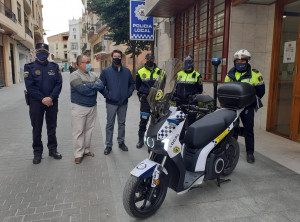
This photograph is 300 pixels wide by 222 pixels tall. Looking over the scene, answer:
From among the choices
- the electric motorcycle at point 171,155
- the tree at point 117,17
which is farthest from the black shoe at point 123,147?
the tree at point 117,17

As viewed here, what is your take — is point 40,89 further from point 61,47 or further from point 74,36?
point 61,47

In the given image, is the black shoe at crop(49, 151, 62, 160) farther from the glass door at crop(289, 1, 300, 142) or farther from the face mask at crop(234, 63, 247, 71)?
the glass door at crop(289, 1, 300, 142)

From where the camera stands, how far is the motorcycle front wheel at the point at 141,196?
105 inches

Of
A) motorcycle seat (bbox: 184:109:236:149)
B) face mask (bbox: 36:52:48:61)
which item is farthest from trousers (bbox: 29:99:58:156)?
motorcycle seat (bbox: 184:109:236:149)

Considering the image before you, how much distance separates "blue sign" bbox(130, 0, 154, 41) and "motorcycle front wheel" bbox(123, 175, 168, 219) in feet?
27.5

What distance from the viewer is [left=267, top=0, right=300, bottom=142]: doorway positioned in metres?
5.42

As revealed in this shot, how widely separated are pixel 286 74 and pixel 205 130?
3.76m

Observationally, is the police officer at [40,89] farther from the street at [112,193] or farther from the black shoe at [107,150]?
the black shoe at [107,150]

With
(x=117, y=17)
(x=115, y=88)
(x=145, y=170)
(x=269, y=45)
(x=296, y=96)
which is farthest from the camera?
(x=117, y=17)

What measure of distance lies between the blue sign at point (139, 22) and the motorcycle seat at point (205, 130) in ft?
25.4

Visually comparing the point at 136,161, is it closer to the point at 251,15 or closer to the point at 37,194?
the point at 37,194

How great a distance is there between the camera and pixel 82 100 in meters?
4.39

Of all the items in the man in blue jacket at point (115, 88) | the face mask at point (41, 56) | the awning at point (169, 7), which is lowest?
the man in blue jacket at point (115, 88)

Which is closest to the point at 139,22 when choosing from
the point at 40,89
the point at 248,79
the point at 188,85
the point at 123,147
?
the point at 188,85
